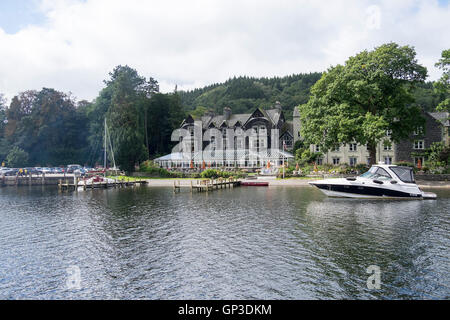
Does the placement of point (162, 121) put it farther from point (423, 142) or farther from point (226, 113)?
point (423, 142)

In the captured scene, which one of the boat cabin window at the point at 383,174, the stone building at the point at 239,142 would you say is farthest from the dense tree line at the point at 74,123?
Answer: the boat cabin window at the point at 383,174

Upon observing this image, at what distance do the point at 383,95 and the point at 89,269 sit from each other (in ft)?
122

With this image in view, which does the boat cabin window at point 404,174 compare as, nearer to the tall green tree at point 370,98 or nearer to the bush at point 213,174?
the tall green tree at point 370,98

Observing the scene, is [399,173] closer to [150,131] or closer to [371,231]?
[371,231]

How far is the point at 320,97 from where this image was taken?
137ft

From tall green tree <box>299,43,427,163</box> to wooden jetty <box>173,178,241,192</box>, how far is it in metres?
11.9

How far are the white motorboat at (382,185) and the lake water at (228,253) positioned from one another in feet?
13.1

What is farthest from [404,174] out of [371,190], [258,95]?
[258,95]

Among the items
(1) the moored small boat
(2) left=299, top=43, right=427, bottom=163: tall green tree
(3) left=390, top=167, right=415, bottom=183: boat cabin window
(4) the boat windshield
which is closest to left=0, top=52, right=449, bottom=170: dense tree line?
(1) the moored small boat

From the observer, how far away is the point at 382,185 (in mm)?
28031

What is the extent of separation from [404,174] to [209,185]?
20.3m

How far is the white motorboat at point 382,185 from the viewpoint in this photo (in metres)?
27.9
